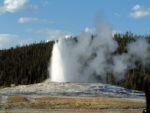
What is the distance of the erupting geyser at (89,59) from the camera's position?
424 feet

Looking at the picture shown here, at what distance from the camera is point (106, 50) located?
159 meters

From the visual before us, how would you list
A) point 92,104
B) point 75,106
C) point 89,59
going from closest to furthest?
point 75,106
point 92,104
point 89,59

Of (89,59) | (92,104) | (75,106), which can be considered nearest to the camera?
(75,106)

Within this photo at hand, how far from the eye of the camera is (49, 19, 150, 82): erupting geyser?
129m

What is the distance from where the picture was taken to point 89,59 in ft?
493

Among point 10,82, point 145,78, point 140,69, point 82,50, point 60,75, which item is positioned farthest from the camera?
point 10,82

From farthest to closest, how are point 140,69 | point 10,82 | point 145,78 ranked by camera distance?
point 10,82 < point 140,69 < point 145,78

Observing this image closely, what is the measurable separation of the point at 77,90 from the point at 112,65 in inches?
2341

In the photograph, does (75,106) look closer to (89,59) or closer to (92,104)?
(92,104)

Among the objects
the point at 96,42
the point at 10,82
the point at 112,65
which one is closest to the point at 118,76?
the point at 112,65

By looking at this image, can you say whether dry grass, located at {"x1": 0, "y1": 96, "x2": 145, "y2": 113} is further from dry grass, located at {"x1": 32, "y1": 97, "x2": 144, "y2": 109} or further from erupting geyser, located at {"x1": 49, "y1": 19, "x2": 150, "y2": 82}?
erupting geyser, located at {"x1": 49, "y1": 19, "x2": 150, "y2": 82}

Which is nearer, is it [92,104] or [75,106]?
[75,106]

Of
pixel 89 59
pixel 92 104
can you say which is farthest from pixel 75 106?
pixel 89 59

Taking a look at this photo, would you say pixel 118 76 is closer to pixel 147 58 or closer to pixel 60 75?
pixel 147 58
